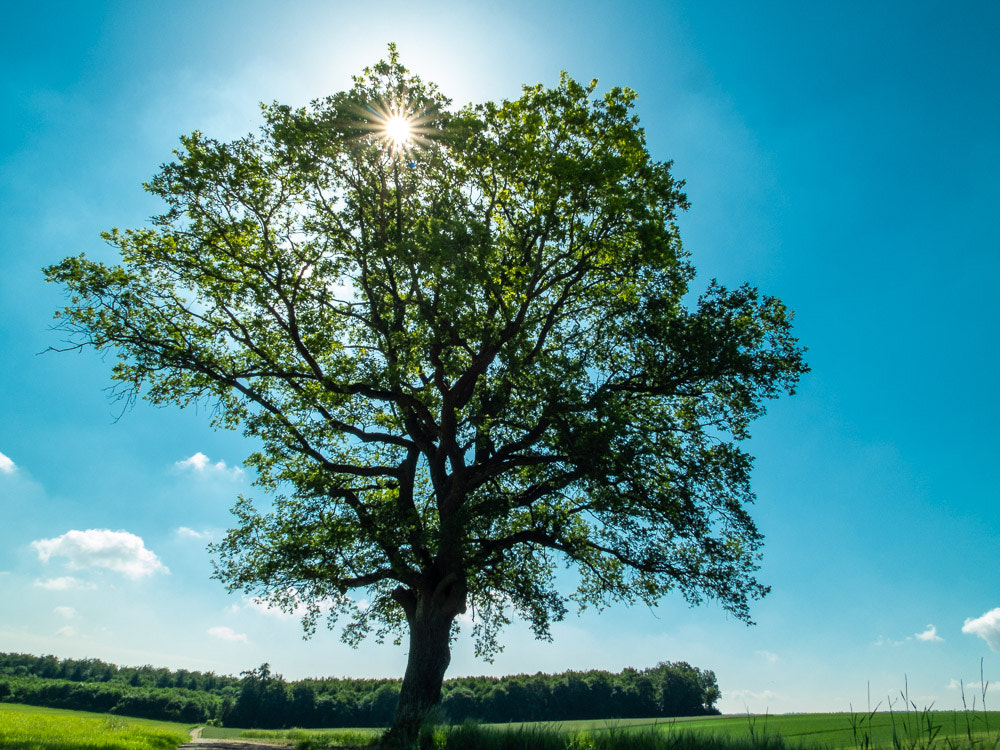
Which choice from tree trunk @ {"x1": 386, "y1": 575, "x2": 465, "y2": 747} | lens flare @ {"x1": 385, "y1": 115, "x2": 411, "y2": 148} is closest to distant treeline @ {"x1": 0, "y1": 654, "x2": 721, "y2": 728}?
tree trunk @ {"x1": 386, "y1": 575, "x2": 465, "y2": 747}

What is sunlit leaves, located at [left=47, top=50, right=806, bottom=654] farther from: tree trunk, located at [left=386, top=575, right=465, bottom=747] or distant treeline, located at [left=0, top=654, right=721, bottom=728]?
distant treeline, located at [left=0, top=654, right=721, bottom=728]

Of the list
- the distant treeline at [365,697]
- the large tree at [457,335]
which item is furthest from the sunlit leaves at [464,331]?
the distant treeline at [365,697]

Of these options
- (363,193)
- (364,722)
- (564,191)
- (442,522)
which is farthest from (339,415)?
(364,722)

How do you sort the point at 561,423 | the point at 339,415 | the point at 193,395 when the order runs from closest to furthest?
1. the point at 561,423
2. the point at 193,395
3. the point at 339,415

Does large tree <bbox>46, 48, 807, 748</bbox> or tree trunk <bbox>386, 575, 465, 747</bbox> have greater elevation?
large tree <bbox>46, 48, 807, 748</bbox>

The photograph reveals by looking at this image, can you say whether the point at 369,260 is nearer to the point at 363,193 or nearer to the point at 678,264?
the point at 363,193

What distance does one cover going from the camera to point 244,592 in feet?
60.4

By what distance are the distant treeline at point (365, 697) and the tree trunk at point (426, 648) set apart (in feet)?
64.0

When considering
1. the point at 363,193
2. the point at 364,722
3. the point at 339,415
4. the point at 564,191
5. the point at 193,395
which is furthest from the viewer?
the point at 364,722

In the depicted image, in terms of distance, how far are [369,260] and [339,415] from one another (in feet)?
18.8

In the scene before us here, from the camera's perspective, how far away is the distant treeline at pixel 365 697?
4484 centimetres

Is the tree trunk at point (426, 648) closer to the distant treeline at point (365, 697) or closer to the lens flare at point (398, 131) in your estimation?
the lens flare at point (398, 131)

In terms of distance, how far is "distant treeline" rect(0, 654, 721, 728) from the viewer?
44.8 metres

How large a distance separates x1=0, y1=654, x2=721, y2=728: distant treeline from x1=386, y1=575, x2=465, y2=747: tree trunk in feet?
64.0
